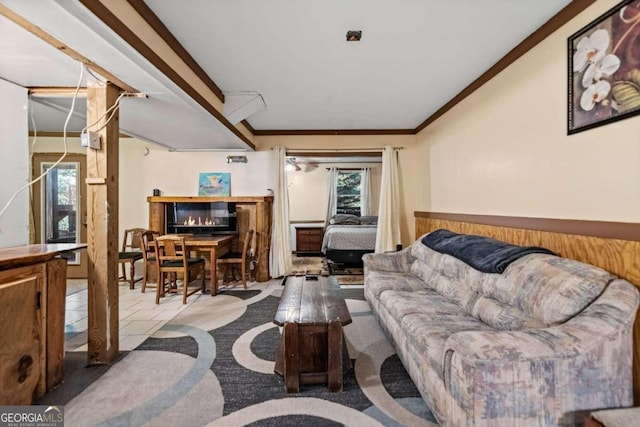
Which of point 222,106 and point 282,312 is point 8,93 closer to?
point 222,106

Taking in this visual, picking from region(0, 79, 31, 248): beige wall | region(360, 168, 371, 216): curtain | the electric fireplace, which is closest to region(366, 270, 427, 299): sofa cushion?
the electric fireplace

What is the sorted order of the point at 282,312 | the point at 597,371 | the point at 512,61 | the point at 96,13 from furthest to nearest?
1. the point at 512,61
2. the point at 282,312
3. the point at 96,13
4. the point at 597,371

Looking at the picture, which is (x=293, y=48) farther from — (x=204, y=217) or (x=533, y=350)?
(x=204, y=217)

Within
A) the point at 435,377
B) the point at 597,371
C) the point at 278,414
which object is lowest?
the point at 278,414

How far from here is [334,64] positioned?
8.45ft

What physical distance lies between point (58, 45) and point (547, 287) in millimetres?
3391

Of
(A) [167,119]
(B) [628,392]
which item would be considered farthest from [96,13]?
(B) [628,392]

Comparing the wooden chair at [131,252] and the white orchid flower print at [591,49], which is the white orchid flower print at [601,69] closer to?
the white orchid flower print at [591,49]

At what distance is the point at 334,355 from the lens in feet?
5.93

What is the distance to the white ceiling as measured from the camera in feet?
5.91

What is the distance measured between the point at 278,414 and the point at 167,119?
10.4 ft

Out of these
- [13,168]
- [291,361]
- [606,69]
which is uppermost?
[606,69]

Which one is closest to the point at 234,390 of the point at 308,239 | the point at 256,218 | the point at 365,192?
the point at 256,218

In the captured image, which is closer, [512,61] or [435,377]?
[435,377]
